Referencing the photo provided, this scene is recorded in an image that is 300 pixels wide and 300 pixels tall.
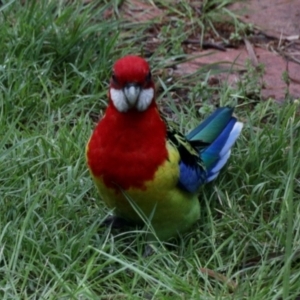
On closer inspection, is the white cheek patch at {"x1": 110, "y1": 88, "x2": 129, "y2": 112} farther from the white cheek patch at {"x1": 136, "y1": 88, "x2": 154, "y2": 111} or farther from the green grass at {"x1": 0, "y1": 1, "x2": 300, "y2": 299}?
the green grass at {"x1": 0, "y1": 1, "x2": 300, "y2": 299}

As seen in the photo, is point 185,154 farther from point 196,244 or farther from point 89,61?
point 89,61

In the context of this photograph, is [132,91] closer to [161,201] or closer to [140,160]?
[140,160]

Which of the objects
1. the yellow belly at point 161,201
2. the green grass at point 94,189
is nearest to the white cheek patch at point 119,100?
the yellow belly at point 161,201

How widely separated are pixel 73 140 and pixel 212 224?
73cm

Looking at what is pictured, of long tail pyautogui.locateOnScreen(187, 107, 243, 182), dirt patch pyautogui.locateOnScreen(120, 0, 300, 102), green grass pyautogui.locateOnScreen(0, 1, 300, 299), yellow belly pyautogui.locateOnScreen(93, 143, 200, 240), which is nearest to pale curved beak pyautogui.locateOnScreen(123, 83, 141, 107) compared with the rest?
yellow belly pyautogui.locateOnScreen(93, 143, 200, 240)

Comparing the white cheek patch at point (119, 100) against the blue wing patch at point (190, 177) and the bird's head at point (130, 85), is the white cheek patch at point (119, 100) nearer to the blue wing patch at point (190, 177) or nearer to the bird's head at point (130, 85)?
the bird's head at point (130, 85)

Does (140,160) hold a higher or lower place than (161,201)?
higher

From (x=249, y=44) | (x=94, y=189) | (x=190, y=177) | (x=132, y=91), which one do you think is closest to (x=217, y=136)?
(x=190, y=177)

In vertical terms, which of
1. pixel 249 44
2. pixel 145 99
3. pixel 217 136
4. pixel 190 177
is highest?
pixel 145 99

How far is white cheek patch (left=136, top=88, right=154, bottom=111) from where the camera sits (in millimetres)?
2979

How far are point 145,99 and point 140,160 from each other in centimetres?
21

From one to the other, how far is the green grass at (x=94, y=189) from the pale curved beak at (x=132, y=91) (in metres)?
0.50

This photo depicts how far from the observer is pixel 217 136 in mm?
3613

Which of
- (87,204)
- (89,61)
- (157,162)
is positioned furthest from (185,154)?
(89,61)
